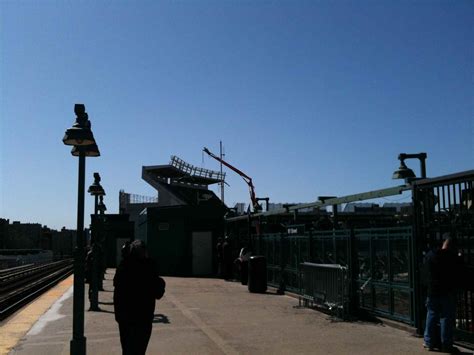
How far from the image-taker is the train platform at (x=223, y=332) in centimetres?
908

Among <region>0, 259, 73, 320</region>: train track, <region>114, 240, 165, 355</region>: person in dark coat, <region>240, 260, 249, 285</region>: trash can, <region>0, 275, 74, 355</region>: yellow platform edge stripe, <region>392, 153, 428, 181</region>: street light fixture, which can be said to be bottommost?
<region>0, 259, 73, 320</region>: train track

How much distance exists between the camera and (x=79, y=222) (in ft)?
27.4

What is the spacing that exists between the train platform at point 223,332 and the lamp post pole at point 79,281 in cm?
106

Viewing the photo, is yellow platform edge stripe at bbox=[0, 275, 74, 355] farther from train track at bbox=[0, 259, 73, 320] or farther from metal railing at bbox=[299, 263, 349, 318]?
metal railing at bbox=[299, 263, 349, 318]

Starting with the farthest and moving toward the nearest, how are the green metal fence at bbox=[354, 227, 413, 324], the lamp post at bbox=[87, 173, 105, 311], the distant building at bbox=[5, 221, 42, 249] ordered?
the distant building at bbox=[5, 221, 42, 249]
the lamp post at bbox=[87, 173, 105, 311]
the green metal fence at bbox=[354, 227, 413, 324]

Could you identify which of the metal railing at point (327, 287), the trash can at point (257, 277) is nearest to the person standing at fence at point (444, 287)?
the metal railing at point (327, 287)

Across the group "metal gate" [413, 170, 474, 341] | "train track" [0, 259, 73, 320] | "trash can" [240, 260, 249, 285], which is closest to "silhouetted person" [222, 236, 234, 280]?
"trash can" [240, 260, 249, 285]

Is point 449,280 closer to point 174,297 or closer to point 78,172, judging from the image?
point 78,172

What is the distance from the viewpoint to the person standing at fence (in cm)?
831

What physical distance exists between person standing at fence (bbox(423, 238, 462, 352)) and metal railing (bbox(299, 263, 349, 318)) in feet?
12.1

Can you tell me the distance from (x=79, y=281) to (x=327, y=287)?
637 cm

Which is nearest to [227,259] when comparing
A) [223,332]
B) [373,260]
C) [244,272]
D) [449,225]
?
[244,272]

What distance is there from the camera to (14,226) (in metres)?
93.4

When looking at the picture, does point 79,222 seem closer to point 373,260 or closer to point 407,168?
point 373,260
